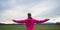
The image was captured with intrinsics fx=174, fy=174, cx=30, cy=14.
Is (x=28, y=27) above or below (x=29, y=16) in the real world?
below

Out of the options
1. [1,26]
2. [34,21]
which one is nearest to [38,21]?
[34,21]

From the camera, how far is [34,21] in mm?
4949

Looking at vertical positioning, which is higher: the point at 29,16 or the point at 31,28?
the point at 29,16

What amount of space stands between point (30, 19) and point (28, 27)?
0.77ft

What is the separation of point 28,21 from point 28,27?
17 centimetres

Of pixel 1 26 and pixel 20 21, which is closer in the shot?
pixel 20 21

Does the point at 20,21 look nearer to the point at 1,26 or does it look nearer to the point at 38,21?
the point at 38,21

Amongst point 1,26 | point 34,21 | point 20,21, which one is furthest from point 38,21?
point 1,26

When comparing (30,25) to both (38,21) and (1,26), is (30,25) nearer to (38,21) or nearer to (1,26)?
(38,21)

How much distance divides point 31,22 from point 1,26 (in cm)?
696

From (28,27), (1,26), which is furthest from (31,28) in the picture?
(1,26)

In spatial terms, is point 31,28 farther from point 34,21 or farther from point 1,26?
point 1,26

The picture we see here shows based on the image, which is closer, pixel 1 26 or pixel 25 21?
pixel 25 21

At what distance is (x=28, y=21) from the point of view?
491 cm
